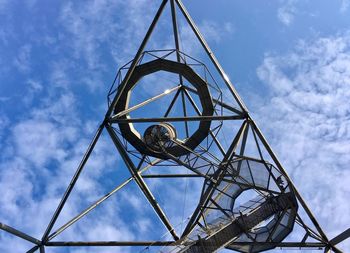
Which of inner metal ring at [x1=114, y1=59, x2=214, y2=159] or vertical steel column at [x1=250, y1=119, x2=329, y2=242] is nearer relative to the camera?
vertical steel column at [x1=250, y1=119, x2=329, y2=242]

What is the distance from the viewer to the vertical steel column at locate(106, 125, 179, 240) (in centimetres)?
2229

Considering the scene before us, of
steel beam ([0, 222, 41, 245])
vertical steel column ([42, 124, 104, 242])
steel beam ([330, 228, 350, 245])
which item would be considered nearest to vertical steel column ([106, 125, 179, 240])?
vertical steel column ([42, 124, 104, 242])

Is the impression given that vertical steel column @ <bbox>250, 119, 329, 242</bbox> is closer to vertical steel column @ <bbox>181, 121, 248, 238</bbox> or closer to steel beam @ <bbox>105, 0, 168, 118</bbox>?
vertical steel column @ <bbox>181, 121, 248, 238</bbox>

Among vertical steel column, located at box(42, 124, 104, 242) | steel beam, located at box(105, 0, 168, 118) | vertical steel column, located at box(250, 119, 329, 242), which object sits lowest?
vertical steel column, located at box(250, 119, 329, 242)

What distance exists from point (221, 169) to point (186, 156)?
11.6ft

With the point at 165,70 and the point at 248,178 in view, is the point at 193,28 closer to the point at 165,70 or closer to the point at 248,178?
the point at 165,70

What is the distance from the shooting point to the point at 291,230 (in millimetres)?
20703

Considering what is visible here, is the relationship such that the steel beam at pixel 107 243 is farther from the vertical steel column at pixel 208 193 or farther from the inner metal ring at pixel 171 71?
the inner metal ring at pixel 171 71

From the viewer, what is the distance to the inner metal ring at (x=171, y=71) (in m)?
24.2

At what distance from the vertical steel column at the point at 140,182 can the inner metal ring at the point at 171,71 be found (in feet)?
3.93

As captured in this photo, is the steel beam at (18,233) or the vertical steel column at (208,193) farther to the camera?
the vertical steel column at (208,193)

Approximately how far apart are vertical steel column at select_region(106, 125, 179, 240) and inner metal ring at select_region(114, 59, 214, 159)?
47.2 inches

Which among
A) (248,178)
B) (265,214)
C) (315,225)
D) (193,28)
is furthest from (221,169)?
(193,28)

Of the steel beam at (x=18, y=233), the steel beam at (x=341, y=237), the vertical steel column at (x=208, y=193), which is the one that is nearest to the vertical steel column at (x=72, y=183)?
the steel beam at (x=18, y=233)
